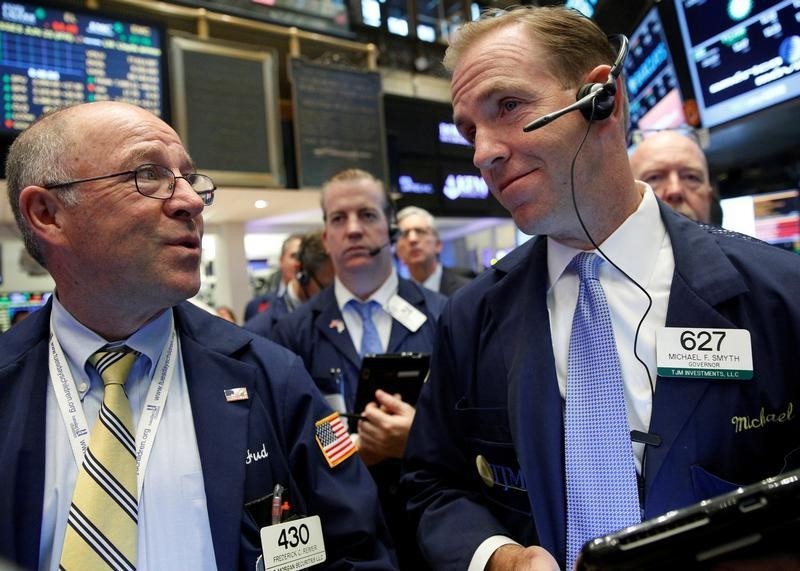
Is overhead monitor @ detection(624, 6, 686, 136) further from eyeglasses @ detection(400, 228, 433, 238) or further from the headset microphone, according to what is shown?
eyeglasses @ detection(400, 228, 433, 238)

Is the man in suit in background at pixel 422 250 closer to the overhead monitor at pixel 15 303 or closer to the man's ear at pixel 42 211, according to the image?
the man's ear at pixel 42 211

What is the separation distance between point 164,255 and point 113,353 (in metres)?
0.24

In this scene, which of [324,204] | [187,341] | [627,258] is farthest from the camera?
[324,204]

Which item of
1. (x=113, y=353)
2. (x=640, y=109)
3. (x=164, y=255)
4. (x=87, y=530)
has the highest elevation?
(x=640, y=109)

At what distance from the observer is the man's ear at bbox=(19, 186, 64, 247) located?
1.34 m

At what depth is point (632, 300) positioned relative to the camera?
3.80 ft

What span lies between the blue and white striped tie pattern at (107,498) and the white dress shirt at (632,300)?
654 millimetres

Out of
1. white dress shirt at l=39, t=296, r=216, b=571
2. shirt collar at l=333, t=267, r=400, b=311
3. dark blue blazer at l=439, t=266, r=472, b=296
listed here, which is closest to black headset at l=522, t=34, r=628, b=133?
white dress shirt at l=39, t=296, r=216, b=571

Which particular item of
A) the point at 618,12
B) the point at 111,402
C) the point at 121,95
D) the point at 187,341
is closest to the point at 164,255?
the point at 187,341

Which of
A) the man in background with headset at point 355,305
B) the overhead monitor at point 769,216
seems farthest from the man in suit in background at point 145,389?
the overhead monitor at point 769,216

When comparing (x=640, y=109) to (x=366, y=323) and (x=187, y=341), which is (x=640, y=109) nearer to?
(x=366, y=323)

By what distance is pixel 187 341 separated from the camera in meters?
1.39

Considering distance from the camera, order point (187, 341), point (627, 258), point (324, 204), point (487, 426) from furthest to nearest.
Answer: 1. point (324, 204)
2. point (187, 341)
3. point (487, 426)
4. point (627, 258)

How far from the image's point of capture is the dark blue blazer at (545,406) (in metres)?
1.01
